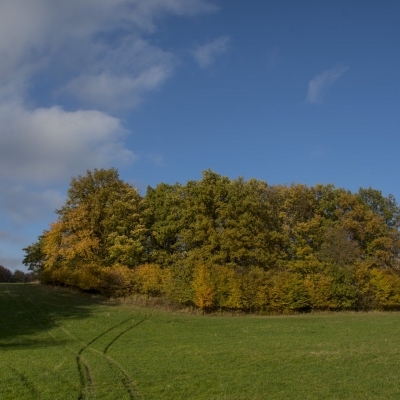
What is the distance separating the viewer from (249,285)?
44031 millimetres

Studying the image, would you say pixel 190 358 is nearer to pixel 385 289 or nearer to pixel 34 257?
pixel 385 289

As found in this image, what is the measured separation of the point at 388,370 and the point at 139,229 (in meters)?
41.4

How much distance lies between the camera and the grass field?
546 inches

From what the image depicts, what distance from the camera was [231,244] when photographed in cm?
4716

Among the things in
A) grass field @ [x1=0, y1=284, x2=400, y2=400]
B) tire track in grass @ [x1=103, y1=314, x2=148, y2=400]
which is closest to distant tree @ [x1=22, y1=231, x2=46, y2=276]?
grass field @ [x1=0, y1=284, x2=400, y2=400]

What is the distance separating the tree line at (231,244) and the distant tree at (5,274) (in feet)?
222

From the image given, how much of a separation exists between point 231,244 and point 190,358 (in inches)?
1100

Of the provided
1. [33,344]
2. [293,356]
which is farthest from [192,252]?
[293,356]

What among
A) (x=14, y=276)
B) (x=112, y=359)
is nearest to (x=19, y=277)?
(x=14, y=276)

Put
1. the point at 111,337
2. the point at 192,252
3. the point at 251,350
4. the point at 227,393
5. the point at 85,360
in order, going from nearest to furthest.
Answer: the point at 227,393, the point at 85,360, the point at 251,350, the point at 111,337, the point at 192,252

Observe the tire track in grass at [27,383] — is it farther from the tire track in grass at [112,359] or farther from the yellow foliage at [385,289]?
the yellow foliage at [385,289]

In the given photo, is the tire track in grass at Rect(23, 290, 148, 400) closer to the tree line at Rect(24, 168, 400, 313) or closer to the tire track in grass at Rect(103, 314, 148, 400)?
the tire track in grass at Rect(103, 314, 148, 400)

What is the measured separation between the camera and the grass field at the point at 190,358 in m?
13.9

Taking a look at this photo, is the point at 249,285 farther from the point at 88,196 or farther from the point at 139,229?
the point at 88,196
